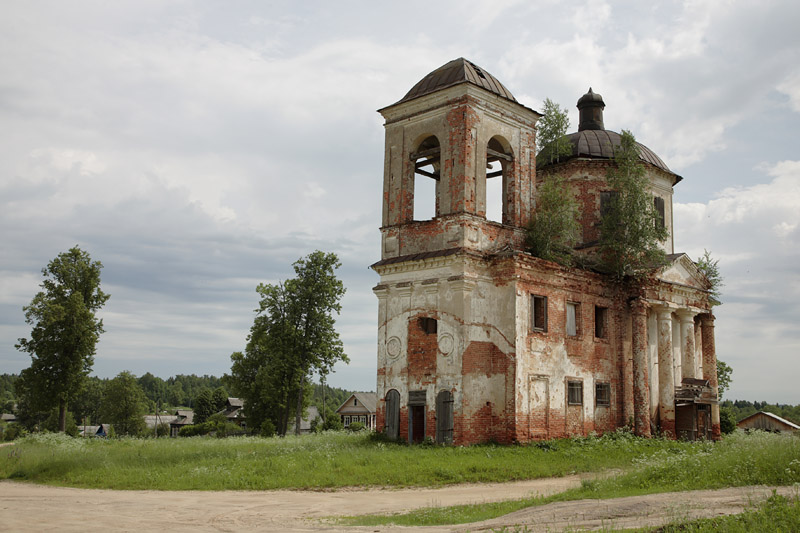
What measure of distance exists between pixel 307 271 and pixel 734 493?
27.5m

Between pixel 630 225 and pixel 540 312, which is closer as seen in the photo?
pixel 540 312

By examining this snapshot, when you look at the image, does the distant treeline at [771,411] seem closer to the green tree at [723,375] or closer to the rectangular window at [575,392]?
the green tree at [723,375]

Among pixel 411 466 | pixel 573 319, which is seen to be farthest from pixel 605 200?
pixel 411 466

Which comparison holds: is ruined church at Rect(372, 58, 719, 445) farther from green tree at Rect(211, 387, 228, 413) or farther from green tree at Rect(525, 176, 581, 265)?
green tree at Rect(211, 387, 228, 413)

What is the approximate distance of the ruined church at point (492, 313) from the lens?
2027cm

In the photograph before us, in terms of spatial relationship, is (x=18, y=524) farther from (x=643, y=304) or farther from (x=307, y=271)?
(x=307, y=271)

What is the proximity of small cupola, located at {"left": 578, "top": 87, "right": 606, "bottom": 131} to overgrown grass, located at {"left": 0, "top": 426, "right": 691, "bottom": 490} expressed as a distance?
564 inches

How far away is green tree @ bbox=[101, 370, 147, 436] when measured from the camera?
62250 mm

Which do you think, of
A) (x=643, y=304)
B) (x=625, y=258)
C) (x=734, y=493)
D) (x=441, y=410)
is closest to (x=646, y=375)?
(x=643, y=304)

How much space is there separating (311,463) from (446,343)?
5.82 m

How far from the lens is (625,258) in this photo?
80.2 feet

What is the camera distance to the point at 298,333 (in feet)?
115

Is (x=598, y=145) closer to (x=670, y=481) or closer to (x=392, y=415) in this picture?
(x=392, y=415)

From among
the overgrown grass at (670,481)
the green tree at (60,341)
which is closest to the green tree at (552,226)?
the overgrown grass at (670,481)
